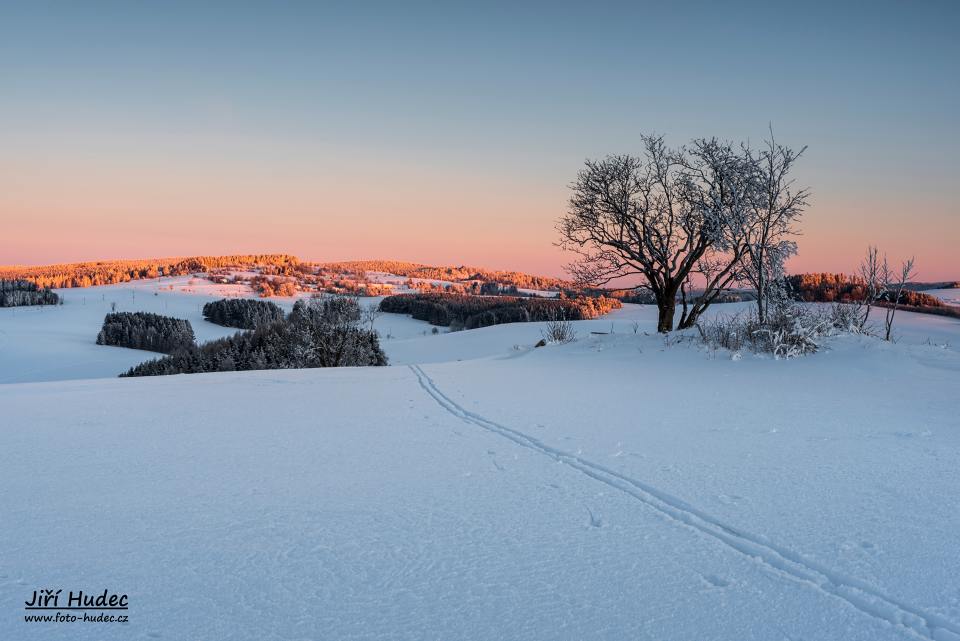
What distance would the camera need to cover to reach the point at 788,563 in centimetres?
288

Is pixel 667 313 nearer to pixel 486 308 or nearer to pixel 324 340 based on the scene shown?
pixel 324 340

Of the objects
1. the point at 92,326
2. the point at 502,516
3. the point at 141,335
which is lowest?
the point at 92,326

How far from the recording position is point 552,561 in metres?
2.94

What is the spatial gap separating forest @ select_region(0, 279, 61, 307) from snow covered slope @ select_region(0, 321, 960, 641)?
16069 centimetres

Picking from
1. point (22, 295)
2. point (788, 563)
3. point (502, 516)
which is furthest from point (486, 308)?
point (22, 295)

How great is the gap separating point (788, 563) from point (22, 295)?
172 meters

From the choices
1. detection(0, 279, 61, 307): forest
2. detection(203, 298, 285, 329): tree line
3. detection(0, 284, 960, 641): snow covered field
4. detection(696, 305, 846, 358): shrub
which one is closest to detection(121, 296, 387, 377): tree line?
detection(0, 284, 960, 641): snow covered field

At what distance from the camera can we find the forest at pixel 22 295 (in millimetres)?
129000

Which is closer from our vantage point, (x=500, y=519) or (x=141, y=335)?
(x=500, y=519)

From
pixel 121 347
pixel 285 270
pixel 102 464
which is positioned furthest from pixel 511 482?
pixel 285 270

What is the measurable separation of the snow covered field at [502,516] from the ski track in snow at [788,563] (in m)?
0.02

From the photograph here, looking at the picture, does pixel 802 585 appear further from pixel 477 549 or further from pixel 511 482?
pixel 511 482

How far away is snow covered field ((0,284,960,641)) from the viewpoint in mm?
2434

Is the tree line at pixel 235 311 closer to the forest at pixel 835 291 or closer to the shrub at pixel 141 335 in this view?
the shrub at pixel 141 335
